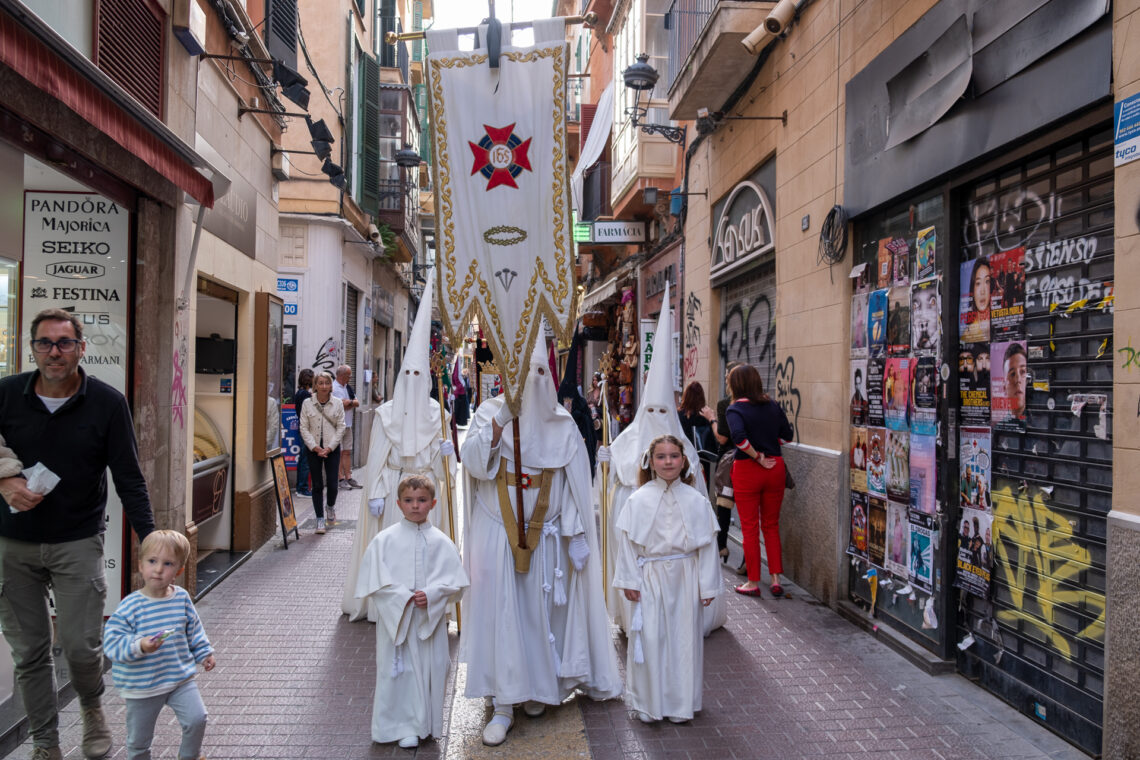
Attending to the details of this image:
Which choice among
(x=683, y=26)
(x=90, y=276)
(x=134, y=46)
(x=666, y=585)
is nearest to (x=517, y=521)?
(x=666, y=585)

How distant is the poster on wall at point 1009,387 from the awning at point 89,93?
5170mm

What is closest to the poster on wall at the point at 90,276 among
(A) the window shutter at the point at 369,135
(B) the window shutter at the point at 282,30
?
(B) the window shutter at the point at 282,30

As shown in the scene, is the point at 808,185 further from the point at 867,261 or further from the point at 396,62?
the point at 396,62

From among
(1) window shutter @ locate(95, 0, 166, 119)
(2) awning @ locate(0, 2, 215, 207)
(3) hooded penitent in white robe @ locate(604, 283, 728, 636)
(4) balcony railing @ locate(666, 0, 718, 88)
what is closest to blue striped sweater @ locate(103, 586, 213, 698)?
(2) awning @ locate(0, 2, 215, 207)

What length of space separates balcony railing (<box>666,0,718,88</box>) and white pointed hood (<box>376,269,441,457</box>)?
5.35 meters

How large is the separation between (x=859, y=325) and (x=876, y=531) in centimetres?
165

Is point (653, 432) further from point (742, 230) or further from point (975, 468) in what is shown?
point (742, 230)

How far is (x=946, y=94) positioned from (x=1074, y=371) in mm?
2037

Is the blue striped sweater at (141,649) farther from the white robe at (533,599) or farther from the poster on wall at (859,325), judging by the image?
the poster on wall at (859,325)

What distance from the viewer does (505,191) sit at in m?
4.56

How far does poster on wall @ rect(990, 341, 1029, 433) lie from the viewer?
15.7ft

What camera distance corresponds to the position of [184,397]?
698 cm

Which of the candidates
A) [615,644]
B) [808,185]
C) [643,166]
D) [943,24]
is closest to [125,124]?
[615,644]

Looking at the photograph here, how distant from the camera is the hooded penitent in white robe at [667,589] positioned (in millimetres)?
4629
